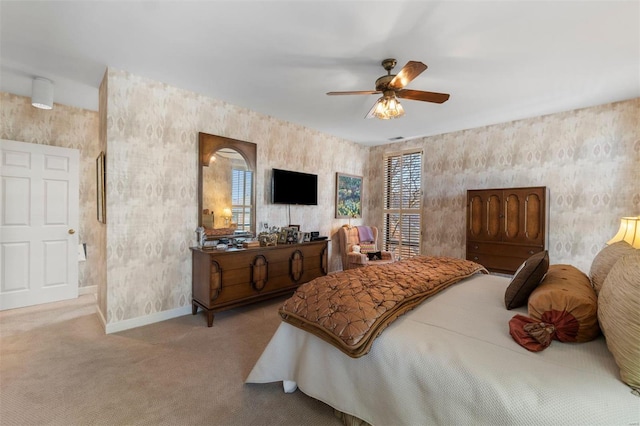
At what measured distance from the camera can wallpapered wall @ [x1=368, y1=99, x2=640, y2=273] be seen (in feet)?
11.2

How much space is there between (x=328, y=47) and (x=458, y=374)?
7.94ft

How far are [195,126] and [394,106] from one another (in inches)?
91.0

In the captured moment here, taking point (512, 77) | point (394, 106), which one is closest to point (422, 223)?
point (512, 77)

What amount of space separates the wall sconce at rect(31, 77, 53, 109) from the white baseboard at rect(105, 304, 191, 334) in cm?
245

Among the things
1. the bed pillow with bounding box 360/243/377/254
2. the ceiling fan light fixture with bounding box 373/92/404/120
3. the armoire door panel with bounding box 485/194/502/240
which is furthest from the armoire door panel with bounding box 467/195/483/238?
the ceiling fan light fixture with bounding box 373/92/404/120

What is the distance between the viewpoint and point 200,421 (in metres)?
1.65

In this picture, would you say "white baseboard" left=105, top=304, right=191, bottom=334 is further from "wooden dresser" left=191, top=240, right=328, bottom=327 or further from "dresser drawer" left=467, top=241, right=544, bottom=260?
"dresser drawer" left=467, top=241, right=544, bottom=260

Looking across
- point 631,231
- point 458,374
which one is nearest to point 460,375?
point 458,374

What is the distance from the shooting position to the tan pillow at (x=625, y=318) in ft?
3.11

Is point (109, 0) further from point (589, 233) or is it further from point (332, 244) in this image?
point (589, 233)

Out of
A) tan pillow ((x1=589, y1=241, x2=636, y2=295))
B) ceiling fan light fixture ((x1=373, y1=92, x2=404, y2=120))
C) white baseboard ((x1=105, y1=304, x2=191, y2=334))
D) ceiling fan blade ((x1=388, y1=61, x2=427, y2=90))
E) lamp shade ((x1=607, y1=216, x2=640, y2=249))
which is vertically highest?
ceiling fan blade ((x1=388, y1=61, x2=427, y2=90))

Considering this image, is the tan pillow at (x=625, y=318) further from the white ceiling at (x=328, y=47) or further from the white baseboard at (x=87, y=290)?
the white baseboard at (x=87, y=290)

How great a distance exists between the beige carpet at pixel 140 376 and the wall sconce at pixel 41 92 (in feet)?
7.63

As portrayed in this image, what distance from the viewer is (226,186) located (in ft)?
11.9
